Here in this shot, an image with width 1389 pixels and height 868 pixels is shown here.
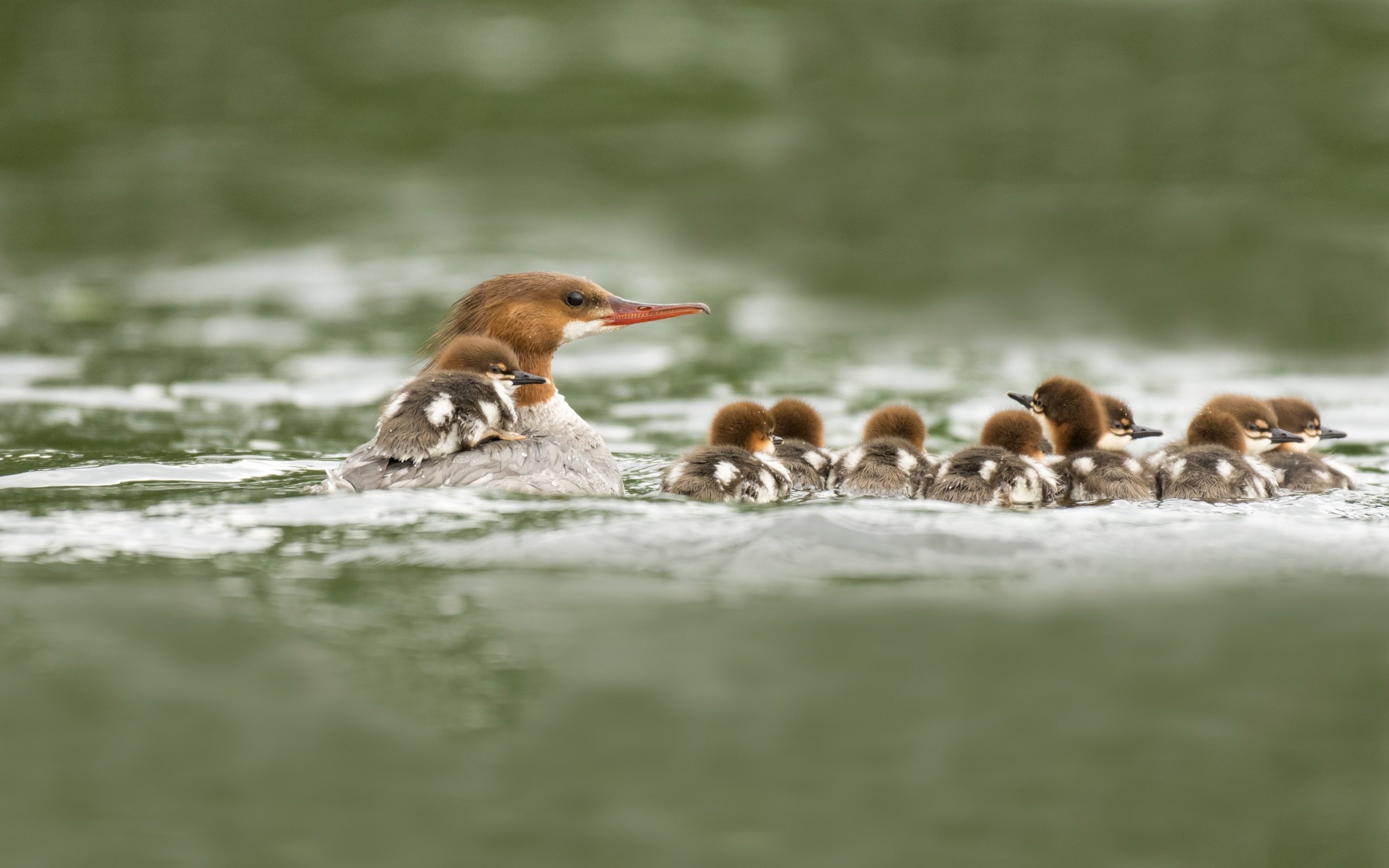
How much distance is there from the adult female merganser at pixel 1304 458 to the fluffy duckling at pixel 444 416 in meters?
2.65

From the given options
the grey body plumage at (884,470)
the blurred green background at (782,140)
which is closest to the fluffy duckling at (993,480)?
the grey body plumage at (884,470)

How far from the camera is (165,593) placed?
3635 millimetres

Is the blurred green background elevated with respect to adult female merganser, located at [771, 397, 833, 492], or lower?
elevated

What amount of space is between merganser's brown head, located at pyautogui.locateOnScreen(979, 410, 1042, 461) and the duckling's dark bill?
1.15m

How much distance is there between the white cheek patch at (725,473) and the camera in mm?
4777

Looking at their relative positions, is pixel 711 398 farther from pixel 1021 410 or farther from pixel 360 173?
pixel 360 173

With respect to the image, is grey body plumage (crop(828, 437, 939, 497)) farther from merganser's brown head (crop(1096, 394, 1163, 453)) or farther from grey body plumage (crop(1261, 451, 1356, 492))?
grey body plumage (crop(1261, 451, 1356, 492))

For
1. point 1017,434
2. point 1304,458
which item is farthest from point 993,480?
point 1304,458

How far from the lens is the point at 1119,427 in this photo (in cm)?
580

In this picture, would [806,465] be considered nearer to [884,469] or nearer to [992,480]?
[884,469]

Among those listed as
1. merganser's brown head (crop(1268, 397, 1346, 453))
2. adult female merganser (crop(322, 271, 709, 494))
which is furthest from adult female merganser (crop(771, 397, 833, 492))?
merganser's brown head (crop(1268, 397, 1346, 453))

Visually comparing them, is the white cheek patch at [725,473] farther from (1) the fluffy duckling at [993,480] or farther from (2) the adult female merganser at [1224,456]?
(2) the adult female merganser at [1224,456]

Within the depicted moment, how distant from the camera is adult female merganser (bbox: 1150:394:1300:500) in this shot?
A: 4.86 m

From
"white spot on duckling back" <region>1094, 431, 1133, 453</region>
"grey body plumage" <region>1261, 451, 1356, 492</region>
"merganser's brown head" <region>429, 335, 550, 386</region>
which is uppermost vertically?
"merganser's brown head" <region>429, 335, 550, 386</region>
